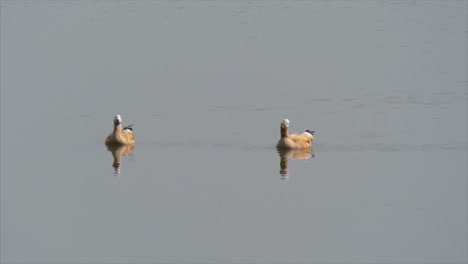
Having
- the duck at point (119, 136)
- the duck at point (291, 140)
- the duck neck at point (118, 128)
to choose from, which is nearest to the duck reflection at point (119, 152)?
the duck at point (119, 136)

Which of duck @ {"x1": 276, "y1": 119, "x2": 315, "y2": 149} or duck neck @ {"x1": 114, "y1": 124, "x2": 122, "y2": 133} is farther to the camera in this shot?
duck neck @ {"x1": 114, "y1": 124, "x2": 122, "y2": 133}

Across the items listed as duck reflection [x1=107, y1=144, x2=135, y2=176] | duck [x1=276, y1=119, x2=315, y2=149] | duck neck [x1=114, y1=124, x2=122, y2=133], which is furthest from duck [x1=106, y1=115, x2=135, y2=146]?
duck [x1=276, y1=119, x2=315, y2=149]

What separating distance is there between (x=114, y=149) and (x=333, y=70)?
38.1 feet

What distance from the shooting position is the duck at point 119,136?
34.5 meters

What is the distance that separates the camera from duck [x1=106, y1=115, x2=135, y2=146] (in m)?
34.5

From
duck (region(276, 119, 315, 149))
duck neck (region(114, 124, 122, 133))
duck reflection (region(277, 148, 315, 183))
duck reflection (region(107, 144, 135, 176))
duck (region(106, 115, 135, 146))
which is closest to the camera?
duck reflection (region(277, 148, 315, 183))

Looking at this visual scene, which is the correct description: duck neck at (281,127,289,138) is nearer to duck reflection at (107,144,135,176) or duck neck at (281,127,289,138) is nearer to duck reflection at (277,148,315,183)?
duck reflection at (277,148,315,183)

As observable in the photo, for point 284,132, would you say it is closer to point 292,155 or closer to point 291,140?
point 291,140

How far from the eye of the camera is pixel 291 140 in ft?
112

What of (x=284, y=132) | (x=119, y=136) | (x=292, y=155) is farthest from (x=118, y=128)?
(x=292, y=155)

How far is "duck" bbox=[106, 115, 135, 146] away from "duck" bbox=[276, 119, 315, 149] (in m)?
3.53

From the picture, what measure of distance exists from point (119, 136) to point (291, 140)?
405cm

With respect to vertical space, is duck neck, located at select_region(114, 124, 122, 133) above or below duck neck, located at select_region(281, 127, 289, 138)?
above

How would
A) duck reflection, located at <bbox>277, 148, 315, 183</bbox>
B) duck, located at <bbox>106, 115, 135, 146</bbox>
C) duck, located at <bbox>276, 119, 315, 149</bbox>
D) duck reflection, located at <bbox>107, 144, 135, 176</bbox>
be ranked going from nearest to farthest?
duck reflection, located at <bbox>277, 148, 315, 183</bbox> → duck reflection, located at <bbox>107, 144, 135, 176</bbox> → duck, located at <bbox>276, 119, 315, 149</bbox> → duck, located at <bbox>106, 115, 135, 146</bbox>
